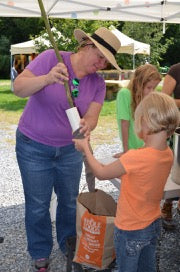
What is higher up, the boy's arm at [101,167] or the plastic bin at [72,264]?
the boy's arm at [101,167]

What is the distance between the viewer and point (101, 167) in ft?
5.74

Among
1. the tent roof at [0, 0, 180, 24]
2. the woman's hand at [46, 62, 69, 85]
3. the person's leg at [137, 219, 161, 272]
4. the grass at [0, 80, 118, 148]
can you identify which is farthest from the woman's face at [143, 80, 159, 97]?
the grass at [0, 80, 118, 148]

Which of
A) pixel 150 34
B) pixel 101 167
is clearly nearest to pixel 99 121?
pixel 101 167

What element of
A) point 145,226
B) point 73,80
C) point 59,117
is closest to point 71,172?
point 59,117

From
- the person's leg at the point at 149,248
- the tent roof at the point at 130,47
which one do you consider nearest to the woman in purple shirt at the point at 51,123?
the person's leg at the point at 149,248

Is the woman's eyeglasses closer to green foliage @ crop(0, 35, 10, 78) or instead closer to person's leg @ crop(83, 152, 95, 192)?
person's leg @ crop(83, 152, 95, 192)

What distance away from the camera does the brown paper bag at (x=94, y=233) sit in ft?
6.95

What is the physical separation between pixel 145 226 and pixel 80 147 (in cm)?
47

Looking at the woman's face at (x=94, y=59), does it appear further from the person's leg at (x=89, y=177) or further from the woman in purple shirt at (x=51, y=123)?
the person's leg at (x=89, y=177)

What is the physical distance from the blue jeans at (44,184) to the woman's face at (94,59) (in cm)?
51

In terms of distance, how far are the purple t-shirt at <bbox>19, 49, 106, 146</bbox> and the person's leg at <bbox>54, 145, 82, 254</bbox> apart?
0.13 meters

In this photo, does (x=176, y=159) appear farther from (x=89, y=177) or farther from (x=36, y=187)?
(x=36, y=187)

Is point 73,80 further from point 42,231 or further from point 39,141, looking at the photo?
point 42,231

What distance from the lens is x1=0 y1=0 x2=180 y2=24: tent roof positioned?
4.82 metres
